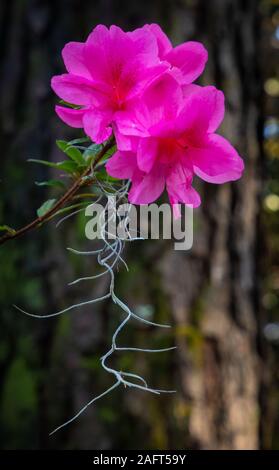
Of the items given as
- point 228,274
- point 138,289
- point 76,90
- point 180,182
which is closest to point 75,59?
point 76,90

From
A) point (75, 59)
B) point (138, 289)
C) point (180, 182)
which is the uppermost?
point (75, 59)

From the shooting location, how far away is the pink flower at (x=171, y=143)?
1.38 ft

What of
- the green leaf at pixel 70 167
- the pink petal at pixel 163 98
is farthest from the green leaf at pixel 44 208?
the pink petal at pixel 163 98

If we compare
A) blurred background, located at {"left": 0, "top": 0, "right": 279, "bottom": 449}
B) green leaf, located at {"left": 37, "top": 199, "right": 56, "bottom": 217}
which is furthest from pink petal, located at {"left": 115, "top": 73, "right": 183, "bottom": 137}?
blurred background, located at {"left": 0, "top": 0, "right": 279, "bottom": 449}

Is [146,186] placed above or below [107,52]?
below

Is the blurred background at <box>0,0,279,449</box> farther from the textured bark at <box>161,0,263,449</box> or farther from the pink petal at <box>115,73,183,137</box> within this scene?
the pink petal at <box>115,73,183,137</box>

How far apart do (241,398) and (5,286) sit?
2.16ft

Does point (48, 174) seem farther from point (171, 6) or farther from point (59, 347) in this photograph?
point (171, 6)

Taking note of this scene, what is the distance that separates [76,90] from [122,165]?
77 mm

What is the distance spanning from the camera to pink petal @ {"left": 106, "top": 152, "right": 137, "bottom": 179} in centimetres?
43

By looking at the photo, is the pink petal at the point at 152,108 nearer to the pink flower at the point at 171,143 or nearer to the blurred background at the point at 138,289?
the pink flower at the point at 171,143

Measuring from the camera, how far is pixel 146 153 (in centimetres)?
42

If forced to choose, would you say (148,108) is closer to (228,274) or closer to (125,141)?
(125,141)

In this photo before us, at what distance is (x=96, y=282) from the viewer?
1292 mm
